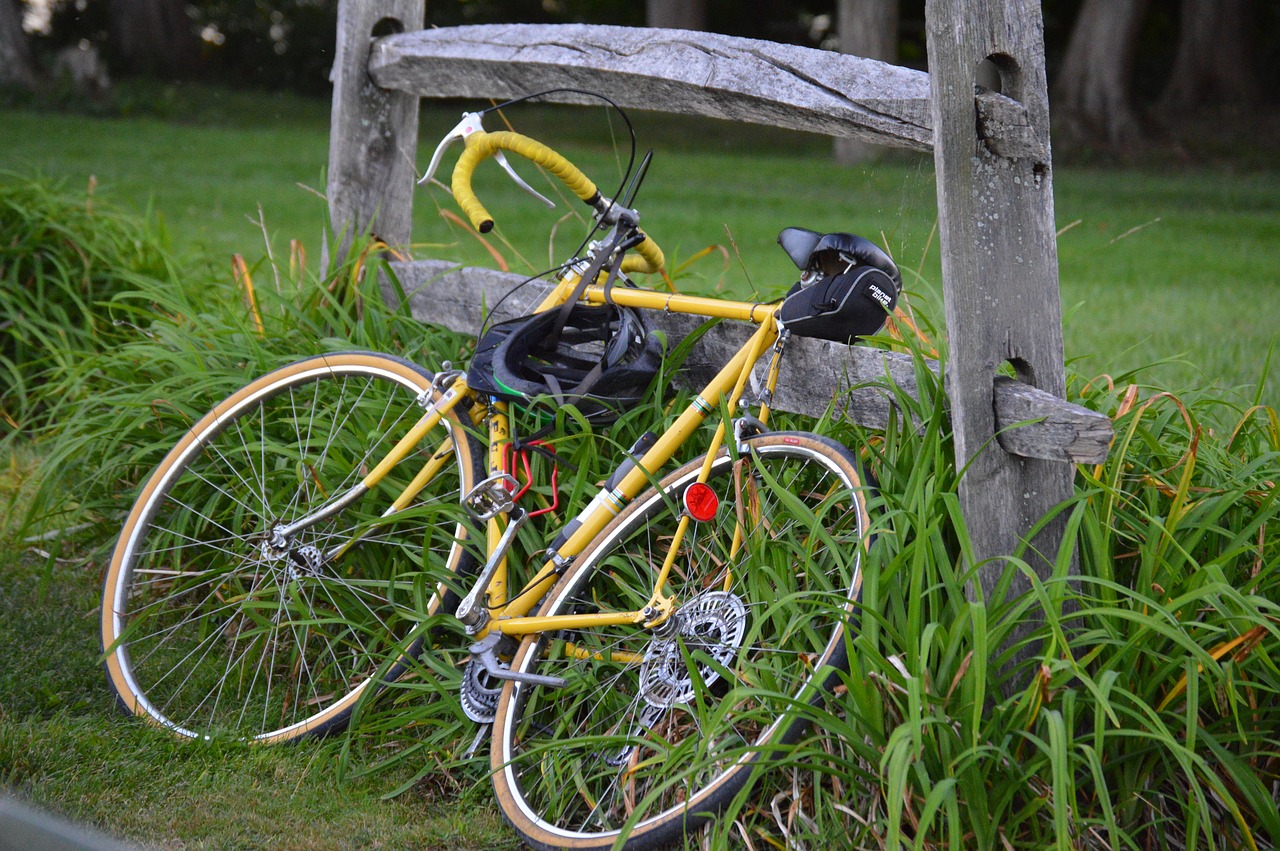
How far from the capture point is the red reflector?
235 centimetres

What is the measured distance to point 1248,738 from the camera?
2.04 metres

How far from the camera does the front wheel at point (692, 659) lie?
84.2 inches

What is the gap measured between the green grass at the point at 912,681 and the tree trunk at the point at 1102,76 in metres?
14.1

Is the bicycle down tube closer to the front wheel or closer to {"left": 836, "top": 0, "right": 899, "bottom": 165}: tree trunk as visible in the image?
the front wheel

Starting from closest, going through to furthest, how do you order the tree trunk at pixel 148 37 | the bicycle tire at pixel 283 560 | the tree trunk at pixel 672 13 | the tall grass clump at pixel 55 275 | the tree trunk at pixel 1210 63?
1. the bicycle tire at pixel 283 560
2. the tall grass clump at pixel 55 275
3. the tree trunk at pixel 672 13
4. the tree trunk at pixel 1210 63
5. the tree trunk at pixel 148 37

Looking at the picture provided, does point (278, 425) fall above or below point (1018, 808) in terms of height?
above

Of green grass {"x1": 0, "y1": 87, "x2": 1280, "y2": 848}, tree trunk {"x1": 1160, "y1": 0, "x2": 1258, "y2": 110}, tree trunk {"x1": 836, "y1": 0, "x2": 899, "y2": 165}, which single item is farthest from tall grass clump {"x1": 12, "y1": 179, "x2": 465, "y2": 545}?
tree trunk {"x1": 1160, "y1": 0, "x2": 1258, "y2": 110}

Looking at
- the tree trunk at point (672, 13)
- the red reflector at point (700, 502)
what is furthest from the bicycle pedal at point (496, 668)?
the tree trunk at point (672, 13)

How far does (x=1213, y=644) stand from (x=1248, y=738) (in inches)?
7.6

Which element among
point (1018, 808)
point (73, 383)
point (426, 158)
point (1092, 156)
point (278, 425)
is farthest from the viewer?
point (1092, 156)

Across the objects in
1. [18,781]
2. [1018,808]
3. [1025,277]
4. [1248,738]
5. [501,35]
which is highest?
[501,35]

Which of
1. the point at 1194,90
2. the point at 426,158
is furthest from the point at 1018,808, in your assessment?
the point at 1194,90

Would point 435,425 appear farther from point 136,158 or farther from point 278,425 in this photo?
point 136,158

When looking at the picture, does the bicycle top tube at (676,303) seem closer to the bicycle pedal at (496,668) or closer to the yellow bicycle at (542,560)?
the yellow bicycle at (542,560)
